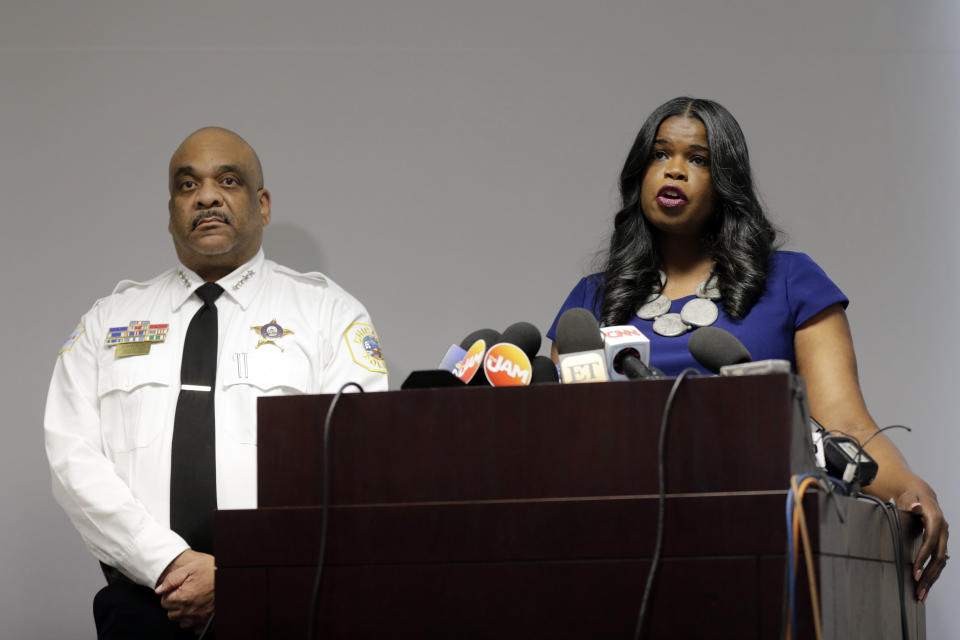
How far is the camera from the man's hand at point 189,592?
2.24 metres

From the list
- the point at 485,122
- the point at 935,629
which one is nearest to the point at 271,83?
the point at 485,122

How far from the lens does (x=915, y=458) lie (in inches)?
118

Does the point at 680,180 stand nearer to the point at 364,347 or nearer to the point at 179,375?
the point at 364,347

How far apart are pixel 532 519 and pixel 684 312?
1059 millimetres

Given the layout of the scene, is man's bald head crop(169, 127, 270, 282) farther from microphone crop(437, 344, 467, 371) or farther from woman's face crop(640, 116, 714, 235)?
microphone crop(437, 344, 467, 371)

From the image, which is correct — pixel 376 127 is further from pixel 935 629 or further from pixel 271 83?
pixel 935 629

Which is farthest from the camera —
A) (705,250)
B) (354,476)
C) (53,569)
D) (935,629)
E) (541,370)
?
(53,569)

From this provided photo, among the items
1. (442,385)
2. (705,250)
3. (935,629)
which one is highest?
(705,250)

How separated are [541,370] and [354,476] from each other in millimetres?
348

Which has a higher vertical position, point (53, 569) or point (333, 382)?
point (333, 382)

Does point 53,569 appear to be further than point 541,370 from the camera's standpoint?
Yes

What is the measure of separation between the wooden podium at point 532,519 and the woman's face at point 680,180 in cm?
107

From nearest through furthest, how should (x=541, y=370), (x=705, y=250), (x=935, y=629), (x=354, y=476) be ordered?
(x=354, y=476)
(x=541, y=370)
(x=705, y=250)
(x=935, y=629)

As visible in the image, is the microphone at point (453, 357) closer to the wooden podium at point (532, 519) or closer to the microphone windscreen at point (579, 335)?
the microphone windscreen at point (579, 335)
